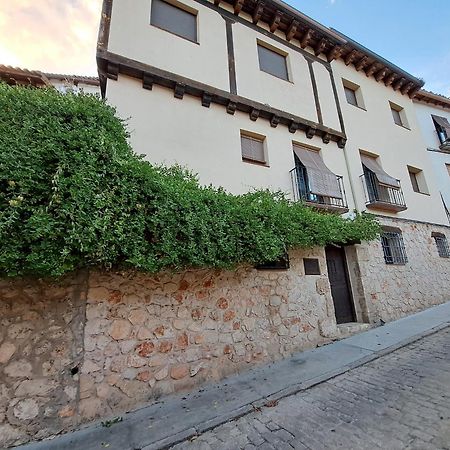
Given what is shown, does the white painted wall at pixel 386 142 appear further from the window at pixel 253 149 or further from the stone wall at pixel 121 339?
the stone wall at pixel 121 339

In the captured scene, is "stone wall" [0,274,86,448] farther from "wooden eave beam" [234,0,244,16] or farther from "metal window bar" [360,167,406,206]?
"wooden eave beam" [234,0,244,16]

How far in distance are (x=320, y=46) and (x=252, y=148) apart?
5511 mm

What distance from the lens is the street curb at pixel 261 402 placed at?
8.69ft

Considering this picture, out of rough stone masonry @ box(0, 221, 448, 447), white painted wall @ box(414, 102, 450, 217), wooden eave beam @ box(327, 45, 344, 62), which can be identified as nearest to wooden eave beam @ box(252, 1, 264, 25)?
wooden eave beam @ box(327, 45, 344, 62)

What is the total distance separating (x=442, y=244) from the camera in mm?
9250

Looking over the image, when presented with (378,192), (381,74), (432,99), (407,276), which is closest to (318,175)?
(378,192)

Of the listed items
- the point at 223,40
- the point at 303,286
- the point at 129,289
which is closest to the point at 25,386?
the point at 129,289

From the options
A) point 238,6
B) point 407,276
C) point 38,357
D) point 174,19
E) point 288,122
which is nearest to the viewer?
point 38,357

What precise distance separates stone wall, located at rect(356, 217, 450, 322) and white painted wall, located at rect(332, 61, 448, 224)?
0.73 meters

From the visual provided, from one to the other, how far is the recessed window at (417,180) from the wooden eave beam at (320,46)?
565cm

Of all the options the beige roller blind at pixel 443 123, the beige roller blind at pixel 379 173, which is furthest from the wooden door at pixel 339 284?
the beige roller blind at pixel 443 123

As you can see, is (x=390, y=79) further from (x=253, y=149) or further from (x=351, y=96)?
(x=253, y=149)

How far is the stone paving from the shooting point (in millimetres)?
2336

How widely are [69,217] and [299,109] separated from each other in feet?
23.8
